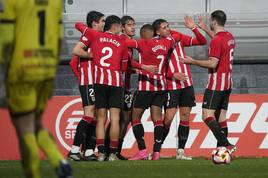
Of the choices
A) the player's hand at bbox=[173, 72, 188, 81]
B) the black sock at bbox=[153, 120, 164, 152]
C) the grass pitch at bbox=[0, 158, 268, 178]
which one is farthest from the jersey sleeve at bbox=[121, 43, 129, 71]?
the grass pitch at bbox=[0, 158, 268, 178]

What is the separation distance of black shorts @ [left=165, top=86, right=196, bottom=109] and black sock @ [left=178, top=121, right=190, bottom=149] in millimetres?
328

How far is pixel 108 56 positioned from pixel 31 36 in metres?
7.27

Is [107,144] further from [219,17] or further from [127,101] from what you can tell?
[219,17]

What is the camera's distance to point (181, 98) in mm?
15883

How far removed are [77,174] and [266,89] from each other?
801 cm

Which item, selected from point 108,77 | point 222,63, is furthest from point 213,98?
point 108,77

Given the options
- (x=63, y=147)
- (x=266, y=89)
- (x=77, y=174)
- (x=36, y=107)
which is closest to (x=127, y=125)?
(x=63, y=147)

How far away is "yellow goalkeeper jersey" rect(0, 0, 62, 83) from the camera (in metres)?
7.68

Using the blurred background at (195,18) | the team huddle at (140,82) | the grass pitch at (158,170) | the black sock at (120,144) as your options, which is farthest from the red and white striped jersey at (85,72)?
the blurred background at (195,18)

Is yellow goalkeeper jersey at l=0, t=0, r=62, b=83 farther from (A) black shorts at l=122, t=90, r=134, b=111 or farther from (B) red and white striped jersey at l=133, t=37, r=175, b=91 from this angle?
(A) black shorts at l=122, t=90, r=134, b=111

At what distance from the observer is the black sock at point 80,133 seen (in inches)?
595

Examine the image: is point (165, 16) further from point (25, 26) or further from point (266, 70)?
point (25, 26)

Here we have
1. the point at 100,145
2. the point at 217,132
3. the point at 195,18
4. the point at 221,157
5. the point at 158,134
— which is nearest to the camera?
A: the point at 221,157

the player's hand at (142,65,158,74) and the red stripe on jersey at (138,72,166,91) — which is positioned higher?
the player's hand at (142,65,158,74)
